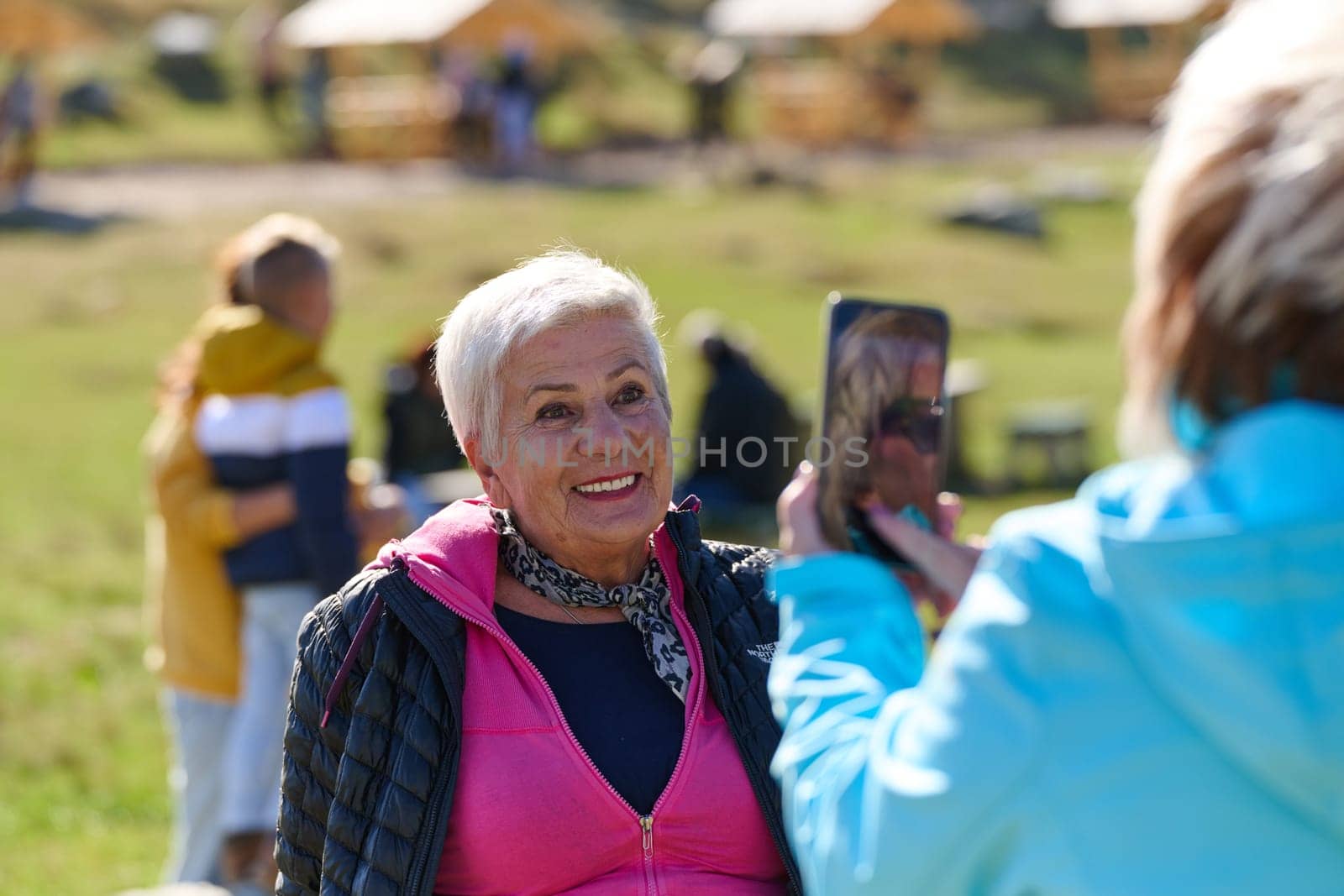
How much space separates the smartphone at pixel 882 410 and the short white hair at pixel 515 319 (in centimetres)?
58

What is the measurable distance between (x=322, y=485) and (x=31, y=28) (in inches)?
922

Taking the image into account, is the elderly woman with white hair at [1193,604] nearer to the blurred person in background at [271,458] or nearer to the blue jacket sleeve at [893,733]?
the blue jacket sleeve at [893,733]

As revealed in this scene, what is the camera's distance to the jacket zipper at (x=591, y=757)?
2525mm

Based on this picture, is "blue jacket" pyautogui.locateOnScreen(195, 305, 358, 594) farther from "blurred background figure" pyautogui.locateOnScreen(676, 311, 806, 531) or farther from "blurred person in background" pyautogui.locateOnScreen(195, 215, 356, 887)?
"blurred background figure" pyautogui.locateOnScreen(676, 311, 806, 531)

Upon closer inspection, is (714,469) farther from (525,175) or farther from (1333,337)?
(525,175)

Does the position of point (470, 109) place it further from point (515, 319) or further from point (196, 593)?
point (515, 319)

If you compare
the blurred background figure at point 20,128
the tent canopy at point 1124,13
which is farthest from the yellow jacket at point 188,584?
the tent canopy at point 1124,13

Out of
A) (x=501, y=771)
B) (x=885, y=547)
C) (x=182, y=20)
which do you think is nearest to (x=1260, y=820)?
(x=885, y=547)

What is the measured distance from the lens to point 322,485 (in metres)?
4.35

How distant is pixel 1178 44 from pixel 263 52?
19.0 m

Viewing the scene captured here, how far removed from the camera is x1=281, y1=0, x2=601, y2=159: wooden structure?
2806 cm

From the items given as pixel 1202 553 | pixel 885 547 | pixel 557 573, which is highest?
pixel 1202 553

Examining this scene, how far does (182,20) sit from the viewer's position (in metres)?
38.4

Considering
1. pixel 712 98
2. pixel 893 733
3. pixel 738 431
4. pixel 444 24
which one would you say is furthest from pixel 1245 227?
pixel 712 98
